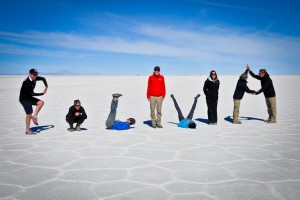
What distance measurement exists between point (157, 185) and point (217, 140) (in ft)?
11.1

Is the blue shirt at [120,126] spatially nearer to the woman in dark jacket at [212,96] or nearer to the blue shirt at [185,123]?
the blue shirt at [185,123]

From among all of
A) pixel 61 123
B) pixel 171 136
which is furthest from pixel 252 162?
pixel 61 123

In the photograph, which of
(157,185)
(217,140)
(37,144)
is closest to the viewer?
(157,185)

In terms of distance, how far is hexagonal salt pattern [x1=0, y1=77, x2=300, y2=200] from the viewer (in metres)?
3.98

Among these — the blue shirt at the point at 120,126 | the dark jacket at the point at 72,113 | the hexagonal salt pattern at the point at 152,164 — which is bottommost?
the hexagonal salt pattern at the point at 152,164

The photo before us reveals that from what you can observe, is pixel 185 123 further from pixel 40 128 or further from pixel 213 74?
pixel 40 128

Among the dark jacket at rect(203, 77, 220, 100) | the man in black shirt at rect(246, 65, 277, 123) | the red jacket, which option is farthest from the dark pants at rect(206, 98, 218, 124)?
the red jacket

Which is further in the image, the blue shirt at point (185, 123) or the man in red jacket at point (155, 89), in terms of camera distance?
the blue shirt at point (185, 123)

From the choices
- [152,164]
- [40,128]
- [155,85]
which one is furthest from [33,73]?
[152,164]

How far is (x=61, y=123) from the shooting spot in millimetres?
9805

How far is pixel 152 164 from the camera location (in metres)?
5.20

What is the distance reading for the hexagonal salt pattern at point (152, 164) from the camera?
398cm

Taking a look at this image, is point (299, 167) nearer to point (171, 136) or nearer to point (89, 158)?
point (171, 136)

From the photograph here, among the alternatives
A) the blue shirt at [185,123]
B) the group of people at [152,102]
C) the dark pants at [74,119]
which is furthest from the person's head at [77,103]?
the blue shirt at [185,123]
